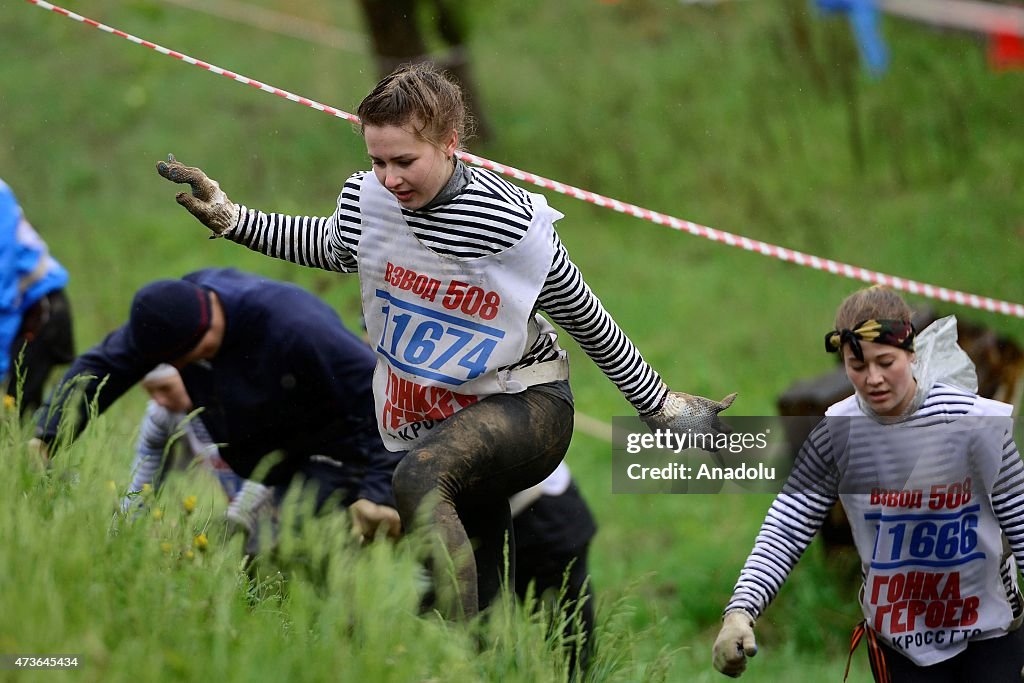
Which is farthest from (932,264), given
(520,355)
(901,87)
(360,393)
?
(520,355)

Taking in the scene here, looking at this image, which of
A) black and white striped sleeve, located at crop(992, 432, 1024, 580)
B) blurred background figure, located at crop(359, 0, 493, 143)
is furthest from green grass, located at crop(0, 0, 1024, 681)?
black and white striped sleeve, located at crop(992, 432, 1024, 580)

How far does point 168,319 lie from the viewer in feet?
15.3

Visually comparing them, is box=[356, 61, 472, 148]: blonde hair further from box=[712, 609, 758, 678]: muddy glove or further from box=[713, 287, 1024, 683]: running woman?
box=[712, 609, 758, 678]: muddy glove

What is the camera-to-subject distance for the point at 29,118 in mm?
14797

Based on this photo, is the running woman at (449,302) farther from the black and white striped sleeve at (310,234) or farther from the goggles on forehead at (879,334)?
the goggles on forehead at (879,334)

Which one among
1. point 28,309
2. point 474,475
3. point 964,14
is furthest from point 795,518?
point 964,14

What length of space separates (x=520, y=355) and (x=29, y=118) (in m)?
12.9

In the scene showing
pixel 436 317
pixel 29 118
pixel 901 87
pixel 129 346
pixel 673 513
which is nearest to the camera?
pixel 436 317

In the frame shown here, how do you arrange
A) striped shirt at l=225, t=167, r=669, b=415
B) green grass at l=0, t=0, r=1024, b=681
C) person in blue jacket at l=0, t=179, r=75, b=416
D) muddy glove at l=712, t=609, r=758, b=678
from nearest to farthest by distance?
striped shirt at l=225, t=167, r=669, b=415, muddy glove at l=712, t=609, r=758, b=678, person in blue jacket at l=0, t=179, r=75, b=416, green grass at l=0, t=0, r=1024, b=681

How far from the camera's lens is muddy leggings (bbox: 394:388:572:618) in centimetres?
314

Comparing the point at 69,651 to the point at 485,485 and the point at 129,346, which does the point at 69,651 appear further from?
the point at 129,346

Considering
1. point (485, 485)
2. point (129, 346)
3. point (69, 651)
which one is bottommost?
point (69, 651)

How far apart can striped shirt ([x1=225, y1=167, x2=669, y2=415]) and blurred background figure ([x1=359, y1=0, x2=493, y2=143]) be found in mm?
6760

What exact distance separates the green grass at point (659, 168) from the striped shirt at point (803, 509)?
2.25 m
